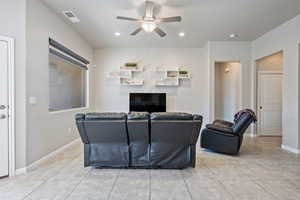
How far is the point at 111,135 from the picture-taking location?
11.3 feet

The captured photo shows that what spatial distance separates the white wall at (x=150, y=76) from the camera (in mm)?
7602

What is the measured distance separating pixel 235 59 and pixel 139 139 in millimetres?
4706

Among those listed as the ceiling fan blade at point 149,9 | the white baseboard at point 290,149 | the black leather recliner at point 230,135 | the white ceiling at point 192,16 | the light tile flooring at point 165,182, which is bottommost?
the light tile flooring at point 165,182

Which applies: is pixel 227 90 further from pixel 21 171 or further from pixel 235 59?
pixel 21 171

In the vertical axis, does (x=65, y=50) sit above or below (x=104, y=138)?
above

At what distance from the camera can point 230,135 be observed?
14.8 ft

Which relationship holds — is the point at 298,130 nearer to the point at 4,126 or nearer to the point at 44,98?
the point at 44,98

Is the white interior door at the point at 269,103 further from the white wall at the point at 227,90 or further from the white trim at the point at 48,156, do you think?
the white trim at the point at 48,156

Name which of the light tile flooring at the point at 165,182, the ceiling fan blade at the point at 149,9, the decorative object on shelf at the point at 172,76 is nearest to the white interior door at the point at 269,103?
the decorative object on shelf at the point at 172,76

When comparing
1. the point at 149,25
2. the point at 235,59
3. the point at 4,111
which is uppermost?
the point at 149,25

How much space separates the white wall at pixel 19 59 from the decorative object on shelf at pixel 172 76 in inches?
185

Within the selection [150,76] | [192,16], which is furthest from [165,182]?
[150,76]

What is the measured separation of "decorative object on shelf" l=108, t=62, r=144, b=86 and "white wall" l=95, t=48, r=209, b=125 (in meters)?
0.18

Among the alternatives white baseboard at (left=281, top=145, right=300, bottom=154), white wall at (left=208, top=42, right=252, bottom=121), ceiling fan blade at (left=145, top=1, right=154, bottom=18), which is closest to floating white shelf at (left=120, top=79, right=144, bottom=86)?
white wall at (left=208, top=42, right=252, bottom=121)
